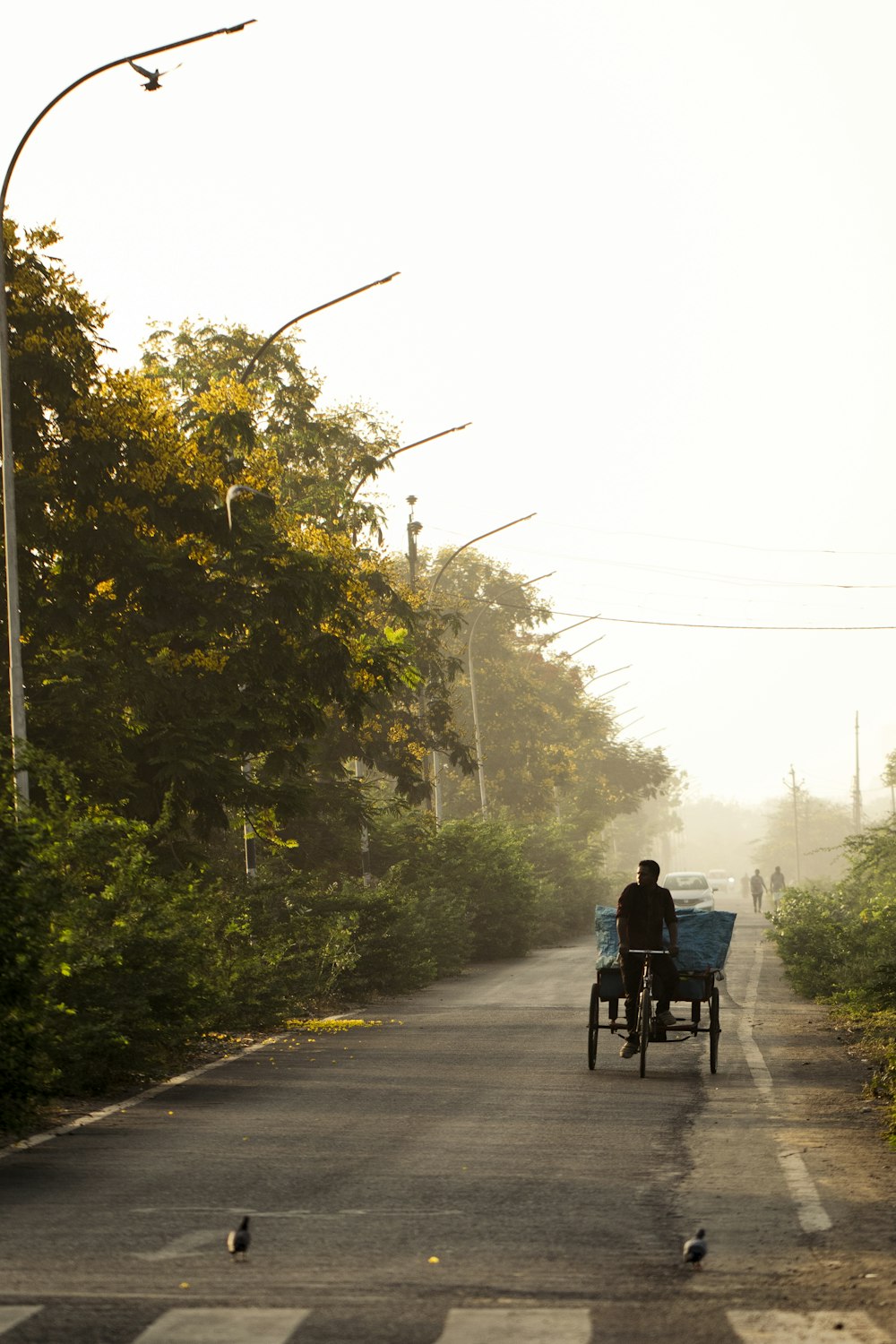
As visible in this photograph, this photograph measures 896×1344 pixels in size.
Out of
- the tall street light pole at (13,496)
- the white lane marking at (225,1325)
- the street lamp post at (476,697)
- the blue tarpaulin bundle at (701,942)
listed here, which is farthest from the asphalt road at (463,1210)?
the street lamp post at (476,697)

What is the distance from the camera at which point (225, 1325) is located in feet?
21.2

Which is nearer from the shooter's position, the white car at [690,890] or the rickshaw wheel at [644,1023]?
the rickshaw wheel at [644,1023]

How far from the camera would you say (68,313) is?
22297 mm

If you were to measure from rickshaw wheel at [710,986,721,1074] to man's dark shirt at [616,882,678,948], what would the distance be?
820 mm

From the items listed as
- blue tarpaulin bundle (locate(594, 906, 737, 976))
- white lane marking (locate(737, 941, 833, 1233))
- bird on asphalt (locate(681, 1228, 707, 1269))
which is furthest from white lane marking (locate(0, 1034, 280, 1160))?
bird on asphalt (locate(681, 1228, 707, 1269))

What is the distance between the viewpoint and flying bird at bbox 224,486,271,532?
2206 cm

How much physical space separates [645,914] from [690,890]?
140ft

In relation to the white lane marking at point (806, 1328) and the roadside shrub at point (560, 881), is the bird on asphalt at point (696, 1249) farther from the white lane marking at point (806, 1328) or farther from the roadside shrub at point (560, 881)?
the roadside shrub at point (560, 881)

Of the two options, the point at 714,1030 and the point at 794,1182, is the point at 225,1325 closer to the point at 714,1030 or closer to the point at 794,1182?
the point at 794,1182

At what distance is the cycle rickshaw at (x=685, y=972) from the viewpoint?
1542cm

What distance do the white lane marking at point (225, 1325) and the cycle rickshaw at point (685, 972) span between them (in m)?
8.79

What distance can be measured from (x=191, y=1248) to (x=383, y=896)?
66.4ft

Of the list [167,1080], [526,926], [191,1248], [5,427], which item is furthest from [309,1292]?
[526,926]

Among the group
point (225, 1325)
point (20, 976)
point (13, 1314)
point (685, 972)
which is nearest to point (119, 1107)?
point (20, 976)
